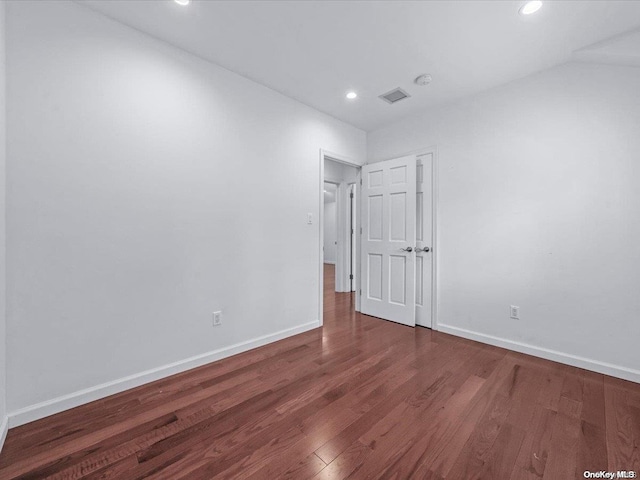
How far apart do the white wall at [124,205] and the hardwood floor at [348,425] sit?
35 centimetres

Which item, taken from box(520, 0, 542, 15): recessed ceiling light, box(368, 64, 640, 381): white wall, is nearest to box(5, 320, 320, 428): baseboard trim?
box(368, 64, 640, 381): white wall

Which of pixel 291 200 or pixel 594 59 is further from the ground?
pixel 594 59

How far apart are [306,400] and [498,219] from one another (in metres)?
2.52

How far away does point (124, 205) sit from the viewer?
6.49ft

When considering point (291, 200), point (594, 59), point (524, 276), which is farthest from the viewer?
point (291, 200)

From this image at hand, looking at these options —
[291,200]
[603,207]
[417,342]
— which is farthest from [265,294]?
[603,207]

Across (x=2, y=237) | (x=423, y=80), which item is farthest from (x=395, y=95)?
(x=2, y=237)

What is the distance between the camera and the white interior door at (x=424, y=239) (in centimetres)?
331

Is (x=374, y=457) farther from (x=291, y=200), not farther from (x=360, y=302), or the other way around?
(x=360, y=302)

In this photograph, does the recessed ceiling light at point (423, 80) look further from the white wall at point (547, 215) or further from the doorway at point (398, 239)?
the doorway at point (398, 239)

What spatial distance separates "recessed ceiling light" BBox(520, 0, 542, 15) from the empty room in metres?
0.03

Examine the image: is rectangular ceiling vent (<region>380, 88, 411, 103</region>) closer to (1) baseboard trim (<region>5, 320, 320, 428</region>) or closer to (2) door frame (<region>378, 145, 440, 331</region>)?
(2) door frame (<region>378, 145, 440, 331</region>)

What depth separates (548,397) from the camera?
191cm
